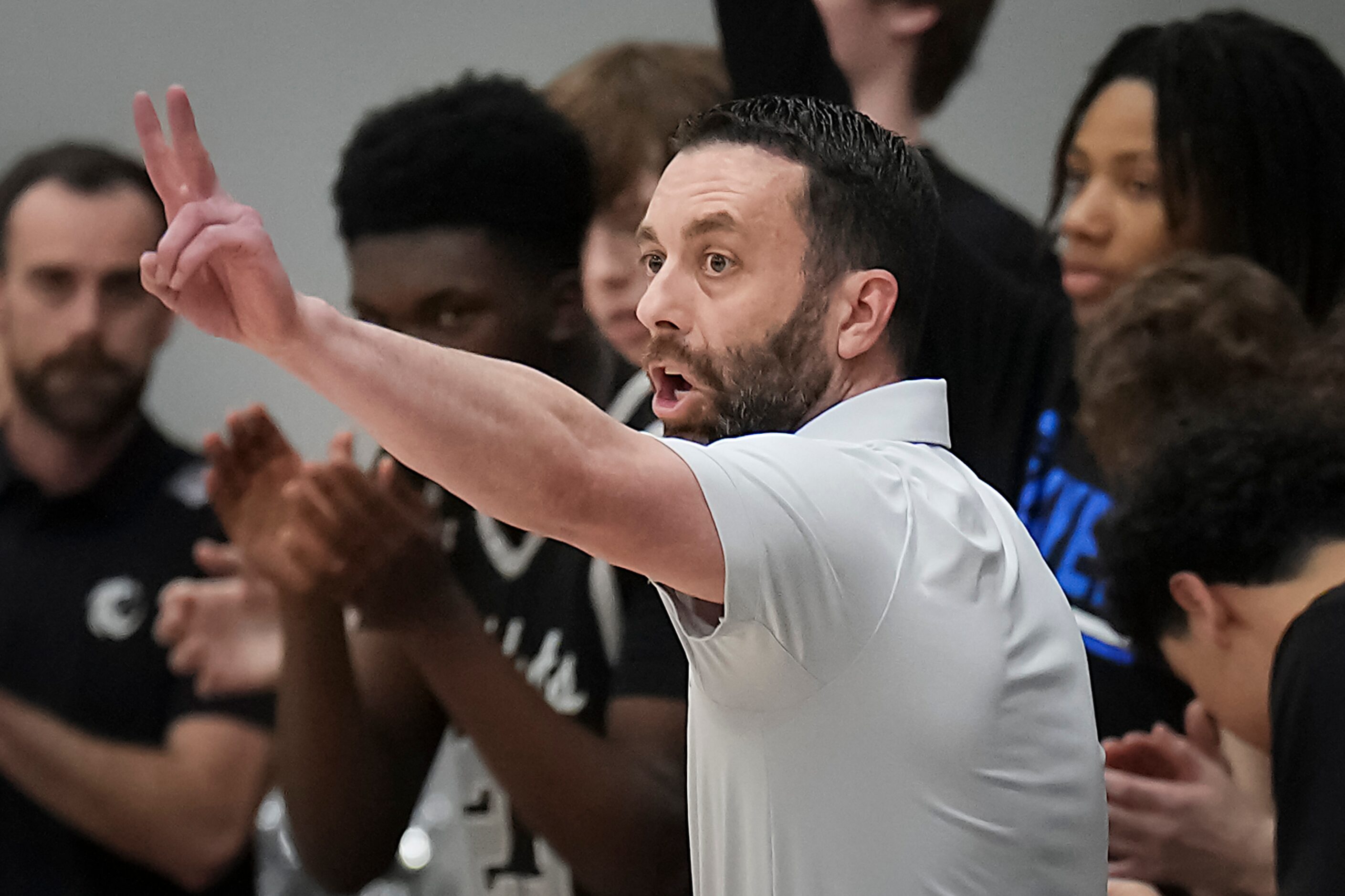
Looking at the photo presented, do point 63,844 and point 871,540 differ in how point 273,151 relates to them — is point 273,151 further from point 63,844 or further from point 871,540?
point 871,540

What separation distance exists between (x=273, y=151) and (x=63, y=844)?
972mm

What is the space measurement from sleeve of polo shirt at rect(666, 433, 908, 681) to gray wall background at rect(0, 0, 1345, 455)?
1265mm

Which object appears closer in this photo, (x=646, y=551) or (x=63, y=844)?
(x=646, y=551)

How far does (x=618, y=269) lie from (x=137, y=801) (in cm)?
94

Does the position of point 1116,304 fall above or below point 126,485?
above

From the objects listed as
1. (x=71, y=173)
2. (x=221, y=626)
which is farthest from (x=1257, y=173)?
(x=71, y=173)

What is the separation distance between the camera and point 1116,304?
1.88m

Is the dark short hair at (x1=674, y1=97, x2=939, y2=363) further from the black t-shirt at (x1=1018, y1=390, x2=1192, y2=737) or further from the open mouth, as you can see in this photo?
the black t-shirt at (x1=1018, y1=390, x2=1192, y2=737)

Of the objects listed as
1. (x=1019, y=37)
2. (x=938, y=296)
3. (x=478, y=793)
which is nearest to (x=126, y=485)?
(x=478, y=793)

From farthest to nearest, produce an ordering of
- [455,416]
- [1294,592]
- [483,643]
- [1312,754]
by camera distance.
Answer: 1. [483,643]
2. [1294,592]
3. [1312,754]
4. [455,416]

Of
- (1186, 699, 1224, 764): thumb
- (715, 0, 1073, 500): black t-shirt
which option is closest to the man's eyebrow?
(715, 0, 1073, 500): black t-shirt

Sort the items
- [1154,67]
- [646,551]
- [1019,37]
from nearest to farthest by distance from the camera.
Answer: [646,551] < [1154,67] < [1019,37]

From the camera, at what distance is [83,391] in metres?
2.00

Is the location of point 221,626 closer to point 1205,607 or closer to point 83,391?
point 83,391
